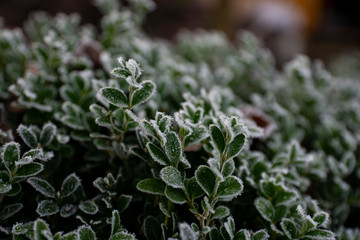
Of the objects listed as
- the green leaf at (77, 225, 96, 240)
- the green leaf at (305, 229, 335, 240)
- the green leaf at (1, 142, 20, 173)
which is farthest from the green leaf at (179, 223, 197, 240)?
the green leaf at (1, 142, 20, 173)

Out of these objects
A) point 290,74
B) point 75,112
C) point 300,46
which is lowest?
point 75,112

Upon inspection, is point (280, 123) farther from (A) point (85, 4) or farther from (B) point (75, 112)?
(A) point (85, 4)

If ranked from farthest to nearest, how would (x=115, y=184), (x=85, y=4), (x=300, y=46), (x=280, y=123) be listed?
(x=300, y=46), (x=85, y=4), (x=280, y=123), (x=115, y=184)

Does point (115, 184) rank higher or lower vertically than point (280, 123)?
lower

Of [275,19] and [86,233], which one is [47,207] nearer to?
[86,233]

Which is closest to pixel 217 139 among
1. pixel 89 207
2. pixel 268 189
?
pixel 268 189

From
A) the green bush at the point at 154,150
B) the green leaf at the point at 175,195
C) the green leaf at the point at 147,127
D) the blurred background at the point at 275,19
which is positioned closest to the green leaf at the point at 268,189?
the green bush at the point at 154,150

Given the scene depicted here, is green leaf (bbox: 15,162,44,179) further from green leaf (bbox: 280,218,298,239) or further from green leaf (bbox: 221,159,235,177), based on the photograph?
green leaf (bbox: 280,218,298,239)

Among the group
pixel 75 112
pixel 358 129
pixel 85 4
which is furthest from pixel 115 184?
pixel 85 4
